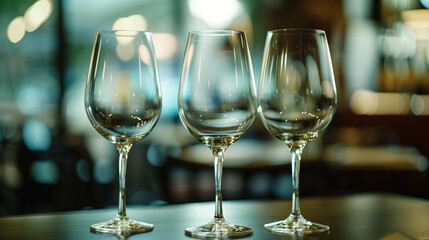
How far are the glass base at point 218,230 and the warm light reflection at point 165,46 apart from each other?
4621 mm

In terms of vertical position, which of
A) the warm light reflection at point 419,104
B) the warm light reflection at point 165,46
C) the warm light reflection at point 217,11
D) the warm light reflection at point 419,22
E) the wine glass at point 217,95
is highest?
the warm light reflection at point 217,11

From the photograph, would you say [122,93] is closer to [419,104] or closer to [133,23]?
[419,104]

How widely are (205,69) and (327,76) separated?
15 centimetres

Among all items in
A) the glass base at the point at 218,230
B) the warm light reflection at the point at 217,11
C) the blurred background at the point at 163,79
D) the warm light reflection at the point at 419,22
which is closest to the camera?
the glass base at the point at 218,230

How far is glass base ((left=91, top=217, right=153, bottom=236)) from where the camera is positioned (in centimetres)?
61

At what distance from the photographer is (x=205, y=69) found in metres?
0.64

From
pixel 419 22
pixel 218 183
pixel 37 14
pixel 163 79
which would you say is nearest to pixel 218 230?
pixel 218 183

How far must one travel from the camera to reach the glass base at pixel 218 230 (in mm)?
601

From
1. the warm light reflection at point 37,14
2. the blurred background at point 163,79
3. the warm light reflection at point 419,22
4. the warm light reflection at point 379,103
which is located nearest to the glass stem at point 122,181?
the blurred background at point 163,79

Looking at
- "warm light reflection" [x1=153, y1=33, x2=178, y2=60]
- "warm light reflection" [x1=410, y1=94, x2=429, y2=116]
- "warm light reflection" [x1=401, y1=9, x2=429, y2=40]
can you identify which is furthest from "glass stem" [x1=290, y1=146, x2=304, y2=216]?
"warm light reflection" [x1=153, y1=33, x2=178, y2=60]

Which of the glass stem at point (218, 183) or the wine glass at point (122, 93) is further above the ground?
the wine glass at point (122, 93)

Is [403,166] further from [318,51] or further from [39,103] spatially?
[39,103]

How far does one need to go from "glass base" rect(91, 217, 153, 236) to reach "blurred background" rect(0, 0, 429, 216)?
2.44 m

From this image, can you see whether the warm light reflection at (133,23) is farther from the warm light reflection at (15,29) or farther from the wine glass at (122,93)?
the wine glass at (122,93)
